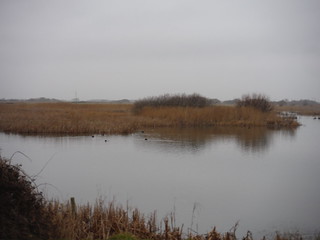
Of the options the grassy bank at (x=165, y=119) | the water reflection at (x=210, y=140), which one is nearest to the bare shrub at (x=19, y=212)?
the water reflection at (x=210, y=140)

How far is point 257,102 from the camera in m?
26.3

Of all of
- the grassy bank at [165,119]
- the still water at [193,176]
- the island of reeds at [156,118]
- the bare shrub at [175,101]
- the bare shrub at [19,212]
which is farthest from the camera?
the bare shrub at [175,101]

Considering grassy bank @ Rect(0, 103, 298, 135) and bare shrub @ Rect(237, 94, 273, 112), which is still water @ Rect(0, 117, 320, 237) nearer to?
grassy bank @ Rect(0, 103, 298, 135)

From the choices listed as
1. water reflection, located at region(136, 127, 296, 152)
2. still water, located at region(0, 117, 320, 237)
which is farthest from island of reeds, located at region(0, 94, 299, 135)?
water reflection, located at region(136, 127, 296, 152)

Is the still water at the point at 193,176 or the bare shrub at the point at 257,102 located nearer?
the still water at the point at 193,176

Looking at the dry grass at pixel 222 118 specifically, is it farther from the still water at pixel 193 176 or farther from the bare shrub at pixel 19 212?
the bare shrub at pixel 19 212

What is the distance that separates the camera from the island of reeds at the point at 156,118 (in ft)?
58.1

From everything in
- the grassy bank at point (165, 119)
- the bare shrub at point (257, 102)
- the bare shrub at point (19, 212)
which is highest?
the bare shrub at point (257, 102)

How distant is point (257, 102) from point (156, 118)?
28.8 feet

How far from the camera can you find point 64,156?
1195 centimetres

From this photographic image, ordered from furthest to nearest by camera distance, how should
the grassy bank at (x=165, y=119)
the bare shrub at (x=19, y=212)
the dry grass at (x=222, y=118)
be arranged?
the dry grass at (x=222, y=118) → the grassy bank at (x=165, y=119) → the bare shrub at (x=19, y=212)

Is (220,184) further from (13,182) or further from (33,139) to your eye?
(33,139)

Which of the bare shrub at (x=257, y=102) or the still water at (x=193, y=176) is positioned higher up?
the bare shrub at (x=257, y=102)

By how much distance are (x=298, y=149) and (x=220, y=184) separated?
25.0ft
